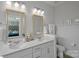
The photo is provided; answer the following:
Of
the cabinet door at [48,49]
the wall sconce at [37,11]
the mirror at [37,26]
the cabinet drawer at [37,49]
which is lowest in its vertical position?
the cabinet door at [48,49]

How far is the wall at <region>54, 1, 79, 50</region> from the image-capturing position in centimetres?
328

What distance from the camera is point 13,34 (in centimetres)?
225

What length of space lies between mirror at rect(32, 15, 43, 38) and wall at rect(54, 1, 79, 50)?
90 cm

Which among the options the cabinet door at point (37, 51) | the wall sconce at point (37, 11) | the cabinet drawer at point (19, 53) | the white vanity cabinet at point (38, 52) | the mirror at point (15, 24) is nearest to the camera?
the cabinet drawer at point (19, 53)

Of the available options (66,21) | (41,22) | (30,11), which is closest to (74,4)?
(66,21)

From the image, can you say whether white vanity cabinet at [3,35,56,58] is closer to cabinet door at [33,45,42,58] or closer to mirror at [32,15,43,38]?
cabinet door at [33,45,42,58]

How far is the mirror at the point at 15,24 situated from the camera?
2.17 m

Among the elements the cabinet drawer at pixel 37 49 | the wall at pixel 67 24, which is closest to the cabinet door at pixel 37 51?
the cabinet drawer at pixel 37 49

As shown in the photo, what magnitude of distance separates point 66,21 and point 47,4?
39.9 inches

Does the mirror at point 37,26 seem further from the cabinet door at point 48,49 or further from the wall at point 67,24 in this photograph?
the wall at point 67,24

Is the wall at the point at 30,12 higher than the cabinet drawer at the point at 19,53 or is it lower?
higher

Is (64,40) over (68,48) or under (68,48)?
over

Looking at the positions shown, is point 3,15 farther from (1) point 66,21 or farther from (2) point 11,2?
(1) point 66,21

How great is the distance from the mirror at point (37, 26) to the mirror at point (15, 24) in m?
0.47
